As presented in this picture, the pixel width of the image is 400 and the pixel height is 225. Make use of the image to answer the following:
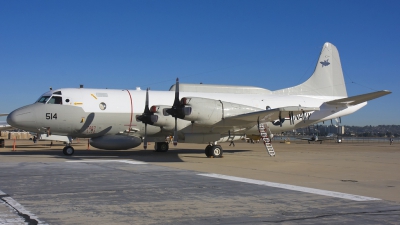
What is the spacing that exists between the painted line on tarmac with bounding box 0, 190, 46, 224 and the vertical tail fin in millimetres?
22186

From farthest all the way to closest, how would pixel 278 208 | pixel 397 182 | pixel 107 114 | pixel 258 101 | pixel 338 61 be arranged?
1. pixel 338 61
2. pixel 258 101
3. pixel 107 114
4. pixel 397 182
5. pixel 278 208

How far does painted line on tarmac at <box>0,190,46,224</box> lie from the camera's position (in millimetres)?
6449

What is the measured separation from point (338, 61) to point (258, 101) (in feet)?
24.8

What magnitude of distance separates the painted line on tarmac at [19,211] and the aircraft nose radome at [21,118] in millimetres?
13133

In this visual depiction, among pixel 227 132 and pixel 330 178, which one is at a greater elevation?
pixel 227 132

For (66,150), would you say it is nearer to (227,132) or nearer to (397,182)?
(227,132)

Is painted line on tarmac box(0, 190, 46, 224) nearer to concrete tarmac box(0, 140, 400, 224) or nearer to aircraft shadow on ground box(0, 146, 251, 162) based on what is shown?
concrete tarmac box(0, 140, 400, 224)

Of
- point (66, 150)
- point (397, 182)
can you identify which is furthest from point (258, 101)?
point (397, 182)

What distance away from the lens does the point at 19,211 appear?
7.18m

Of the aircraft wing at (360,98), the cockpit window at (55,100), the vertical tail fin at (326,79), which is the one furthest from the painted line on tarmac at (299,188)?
the vertical tail fin at (326,79)

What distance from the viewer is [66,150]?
22562 mm

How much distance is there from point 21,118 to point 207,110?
9.58m

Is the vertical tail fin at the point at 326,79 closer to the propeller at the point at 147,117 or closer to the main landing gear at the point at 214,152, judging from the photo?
the main landing gear at the point at 214,152

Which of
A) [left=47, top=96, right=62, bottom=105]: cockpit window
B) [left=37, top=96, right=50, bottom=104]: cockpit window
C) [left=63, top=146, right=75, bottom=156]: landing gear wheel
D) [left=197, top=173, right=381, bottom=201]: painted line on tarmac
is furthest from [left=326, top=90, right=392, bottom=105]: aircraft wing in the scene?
[left=37, top=96, right=50, bottom=104]: cockpit window
